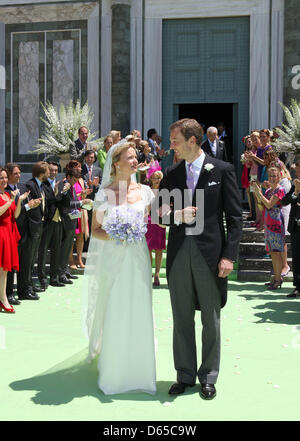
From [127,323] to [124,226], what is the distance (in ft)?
2.57

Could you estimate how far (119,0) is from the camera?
53.2 feet

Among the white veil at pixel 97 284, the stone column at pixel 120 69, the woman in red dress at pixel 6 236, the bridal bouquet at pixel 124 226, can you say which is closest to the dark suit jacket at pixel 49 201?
the woman in red dress at pixel 6 236

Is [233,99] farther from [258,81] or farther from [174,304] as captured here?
[174,304]

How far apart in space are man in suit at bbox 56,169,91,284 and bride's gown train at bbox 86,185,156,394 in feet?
17.4

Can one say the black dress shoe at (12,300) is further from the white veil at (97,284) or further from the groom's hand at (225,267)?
the groom's hand at (225,267)

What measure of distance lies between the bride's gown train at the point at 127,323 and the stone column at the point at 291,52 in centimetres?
1103

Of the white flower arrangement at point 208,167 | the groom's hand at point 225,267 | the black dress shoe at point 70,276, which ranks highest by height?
the white flower arrangement at point 208,167

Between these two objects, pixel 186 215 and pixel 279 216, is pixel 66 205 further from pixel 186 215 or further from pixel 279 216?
pixel 186 215

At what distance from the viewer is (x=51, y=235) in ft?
33.7

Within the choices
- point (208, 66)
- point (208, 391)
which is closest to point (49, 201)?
point (208, 391)

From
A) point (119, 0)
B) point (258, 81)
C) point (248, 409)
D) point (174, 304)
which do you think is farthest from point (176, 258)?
point (119, 0)

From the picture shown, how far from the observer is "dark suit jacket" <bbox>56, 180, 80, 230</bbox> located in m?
10.4

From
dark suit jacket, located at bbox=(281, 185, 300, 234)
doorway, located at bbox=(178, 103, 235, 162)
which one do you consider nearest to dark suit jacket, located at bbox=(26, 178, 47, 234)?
dark suit jacket, located at bbox=(281, 185, 300, 234)

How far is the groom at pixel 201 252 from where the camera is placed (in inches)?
191
